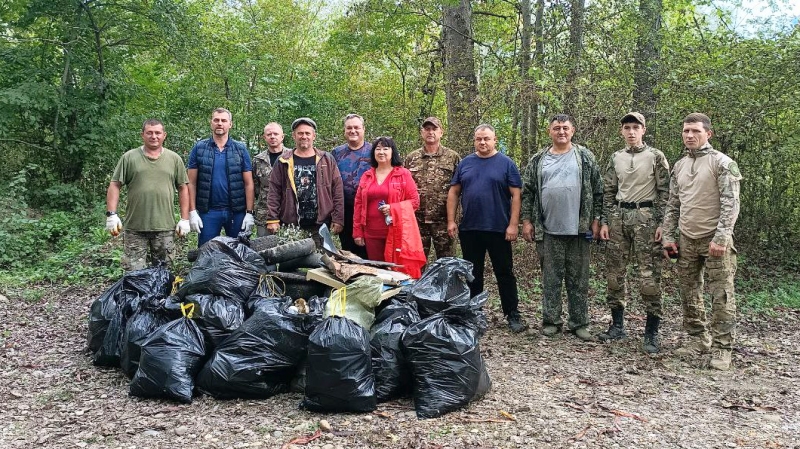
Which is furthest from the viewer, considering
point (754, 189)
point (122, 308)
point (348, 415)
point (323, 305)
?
point (754, 189)

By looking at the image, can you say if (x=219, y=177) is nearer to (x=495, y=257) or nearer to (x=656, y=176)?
(x=495, y=257)

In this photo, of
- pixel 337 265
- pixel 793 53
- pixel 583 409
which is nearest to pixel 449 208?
pixel 337 265

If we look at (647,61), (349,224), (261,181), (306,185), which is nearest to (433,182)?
(349,224)

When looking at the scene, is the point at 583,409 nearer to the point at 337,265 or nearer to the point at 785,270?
the point at 337,265

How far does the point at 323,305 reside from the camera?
412cm

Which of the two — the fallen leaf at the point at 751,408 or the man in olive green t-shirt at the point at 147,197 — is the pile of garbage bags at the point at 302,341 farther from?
the fallen leaf at the point at 751,408

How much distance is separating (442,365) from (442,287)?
60 cm

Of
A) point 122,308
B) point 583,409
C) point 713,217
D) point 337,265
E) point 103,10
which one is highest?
point 103,10

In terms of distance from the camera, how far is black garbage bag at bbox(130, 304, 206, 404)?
367cm

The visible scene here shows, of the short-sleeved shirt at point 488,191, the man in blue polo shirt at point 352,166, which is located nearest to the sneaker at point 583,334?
the short-sleeved shirt at point 488,191

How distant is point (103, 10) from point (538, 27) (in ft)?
22.1

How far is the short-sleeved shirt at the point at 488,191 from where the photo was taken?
17.1 ft

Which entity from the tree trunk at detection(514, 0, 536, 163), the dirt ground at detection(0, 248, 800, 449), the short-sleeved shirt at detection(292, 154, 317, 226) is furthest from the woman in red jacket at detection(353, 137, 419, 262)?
the tree trunk at detection(514, 0, 536, 163)

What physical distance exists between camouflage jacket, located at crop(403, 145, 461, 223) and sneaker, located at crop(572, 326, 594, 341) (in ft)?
4.94
